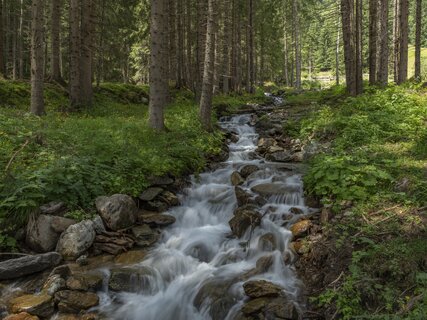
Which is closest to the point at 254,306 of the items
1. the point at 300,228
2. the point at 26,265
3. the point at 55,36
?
the point at 300,228

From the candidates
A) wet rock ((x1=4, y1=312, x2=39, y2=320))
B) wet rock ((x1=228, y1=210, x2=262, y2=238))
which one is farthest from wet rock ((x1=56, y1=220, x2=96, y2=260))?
wet rock ((x1=228, y1=210, x2=262, y2=238))

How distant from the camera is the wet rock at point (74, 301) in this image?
18.2ft

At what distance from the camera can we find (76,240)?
699 cm

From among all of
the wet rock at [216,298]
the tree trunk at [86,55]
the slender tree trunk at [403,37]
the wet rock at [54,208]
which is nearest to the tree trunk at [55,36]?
the tree trunk at [86,55]

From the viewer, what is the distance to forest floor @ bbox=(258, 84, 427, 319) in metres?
4.77

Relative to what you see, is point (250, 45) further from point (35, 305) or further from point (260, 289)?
point (35, 305)

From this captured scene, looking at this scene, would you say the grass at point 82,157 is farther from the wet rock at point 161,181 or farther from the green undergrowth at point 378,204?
the green undergrowth at point 378,204

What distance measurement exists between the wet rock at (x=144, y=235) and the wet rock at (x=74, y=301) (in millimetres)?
1842

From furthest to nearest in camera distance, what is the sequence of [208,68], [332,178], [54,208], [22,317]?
[208,68], [332,178], [54,208], [22,317]

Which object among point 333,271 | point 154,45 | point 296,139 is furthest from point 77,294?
point 296,139

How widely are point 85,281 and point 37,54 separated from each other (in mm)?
9875

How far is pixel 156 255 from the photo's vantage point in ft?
24.0

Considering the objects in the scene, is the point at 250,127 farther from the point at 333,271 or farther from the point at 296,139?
the point at 333,271

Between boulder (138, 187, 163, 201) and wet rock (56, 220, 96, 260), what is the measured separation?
5.81 ft
